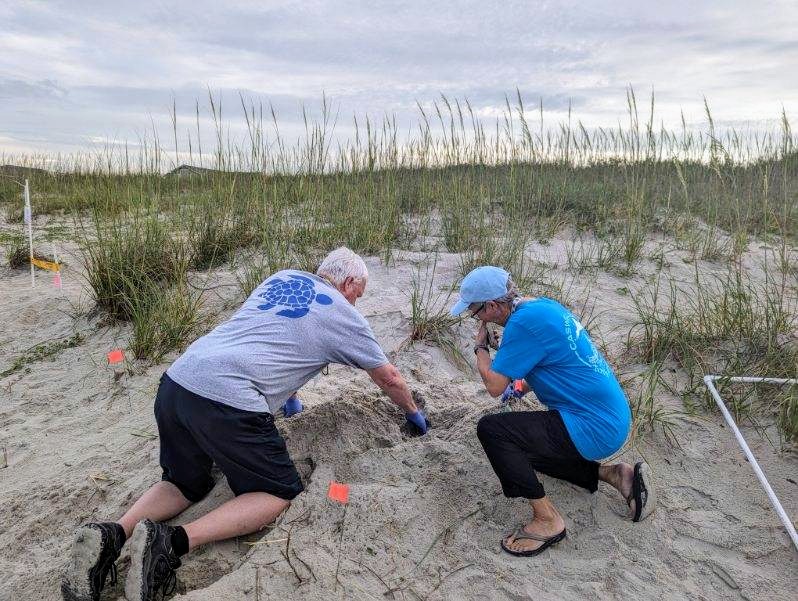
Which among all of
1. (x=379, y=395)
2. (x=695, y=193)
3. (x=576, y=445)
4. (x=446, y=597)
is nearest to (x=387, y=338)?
(x=379, y=395)

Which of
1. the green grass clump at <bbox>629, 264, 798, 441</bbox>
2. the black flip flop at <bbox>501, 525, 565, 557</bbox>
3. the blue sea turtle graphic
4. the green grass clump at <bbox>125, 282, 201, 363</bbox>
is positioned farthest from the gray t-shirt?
the green grass clump at <bbox>629, 264, 798, 441</bbox>

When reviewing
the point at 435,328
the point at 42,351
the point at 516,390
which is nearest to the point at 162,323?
the point at 42,351

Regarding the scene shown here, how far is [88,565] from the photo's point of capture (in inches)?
82.9

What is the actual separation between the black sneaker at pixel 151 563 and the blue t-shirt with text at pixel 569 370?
1.44 m

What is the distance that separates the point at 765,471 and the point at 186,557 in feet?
8.87

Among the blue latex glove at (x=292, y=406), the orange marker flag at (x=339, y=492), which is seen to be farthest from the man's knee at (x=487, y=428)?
the blue latex glove at (x=292, y=406)

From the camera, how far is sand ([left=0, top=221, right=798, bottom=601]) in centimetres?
226

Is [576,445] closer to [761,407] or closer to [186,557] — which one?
[761,407]

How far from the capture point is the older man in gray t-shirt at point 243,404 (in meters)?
2.38

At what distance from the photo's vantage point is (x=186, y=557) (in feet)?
7.77

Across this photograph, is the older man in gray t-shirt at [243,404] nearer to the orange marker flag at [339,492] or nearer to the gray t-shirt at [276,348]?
the gray t-shirt at [276,348]

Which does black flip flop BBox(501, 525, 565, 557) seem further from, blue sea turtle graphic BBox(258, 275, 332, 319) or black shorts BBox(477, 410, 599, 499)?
blue sea turtle graphic BBox(258, 275, 332, 319)

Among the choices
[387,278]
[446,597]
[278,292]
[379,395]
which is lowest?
[446,597]

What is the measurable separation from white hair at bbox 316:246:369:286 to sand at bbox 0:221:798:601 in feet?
2.42
